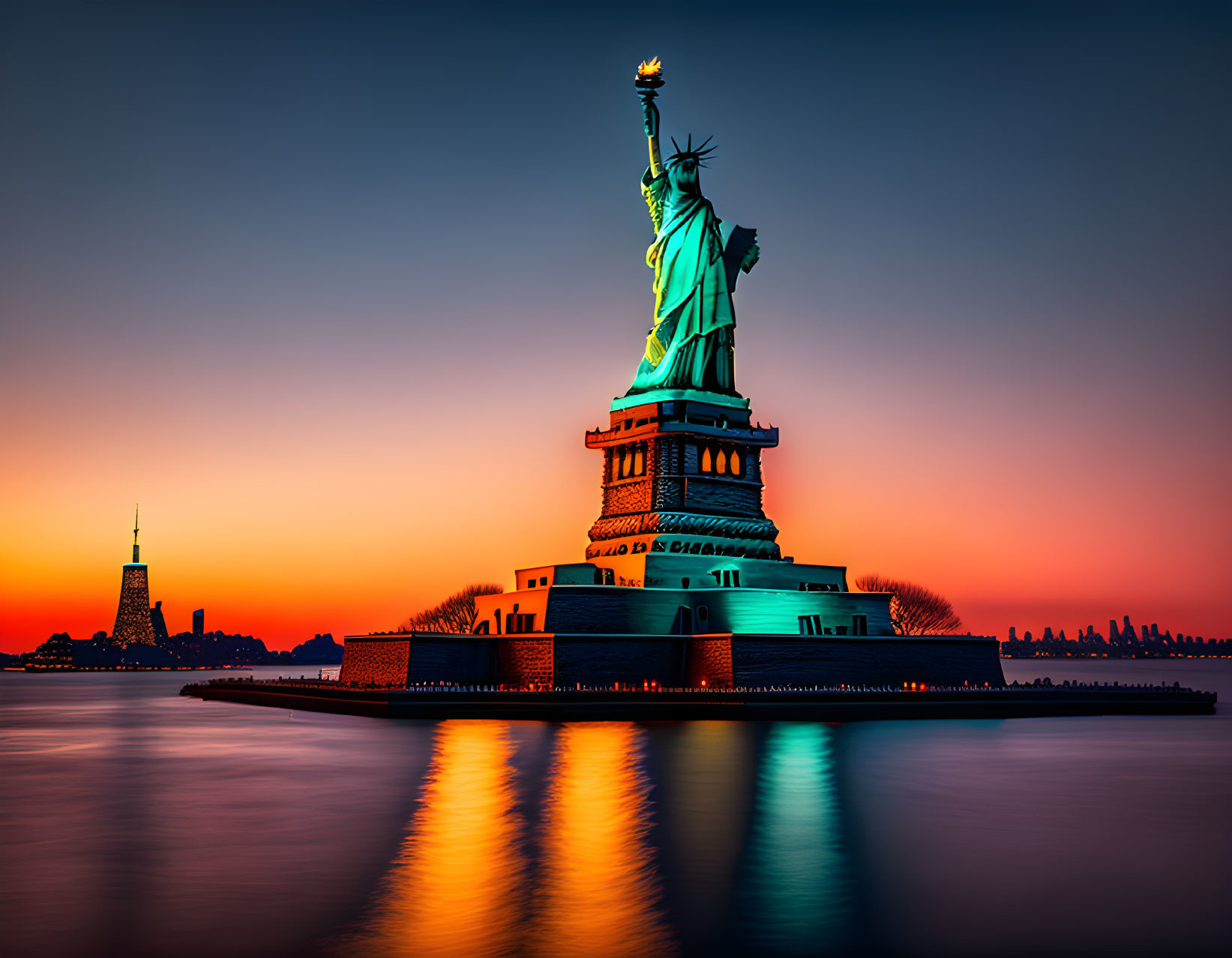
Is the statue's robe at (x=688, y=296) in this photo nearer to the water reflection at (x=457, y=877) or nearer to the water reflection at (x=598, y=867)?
the water reflection at (x=598, y=867)

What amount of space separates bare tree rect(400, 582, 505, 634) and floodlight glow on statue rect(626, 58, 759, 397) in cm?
3822

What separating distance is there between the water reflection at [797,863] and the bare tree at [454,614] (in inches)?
2398

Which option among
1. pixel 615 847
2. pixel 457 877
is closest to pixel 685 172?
pixel 615 847

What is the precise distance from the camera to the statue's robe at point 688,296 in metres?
52.5

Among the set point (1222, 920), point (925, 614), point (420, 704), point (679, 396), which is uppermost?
point (679, 396)

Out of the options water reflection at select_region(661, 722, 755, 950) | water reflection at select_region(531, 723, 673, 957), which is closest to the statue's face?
water reflection at select_region(661, 722, 755, 950)

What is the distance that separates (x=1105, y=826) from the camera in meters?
21.1

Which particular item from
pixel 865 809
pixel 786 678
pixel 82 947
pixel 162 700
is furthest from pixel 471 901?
pixel 162 700

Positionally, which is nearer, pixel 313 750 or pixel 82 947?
pixel 82 947

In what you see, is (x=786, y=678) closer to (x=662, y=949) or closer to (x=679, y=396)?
(x=679, y=396)

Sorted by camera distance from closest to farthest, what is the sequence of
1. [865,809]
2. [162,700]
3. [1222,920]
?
[1222,920] → [865,809] → [162,700]

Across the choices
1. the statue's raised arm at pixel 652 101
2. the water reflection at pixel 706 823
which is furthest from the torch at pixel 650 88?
the water reflection at pixel 706 823

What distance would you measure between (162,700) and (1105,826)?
61035mm

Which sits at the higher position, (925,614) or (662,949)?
(925,614)
